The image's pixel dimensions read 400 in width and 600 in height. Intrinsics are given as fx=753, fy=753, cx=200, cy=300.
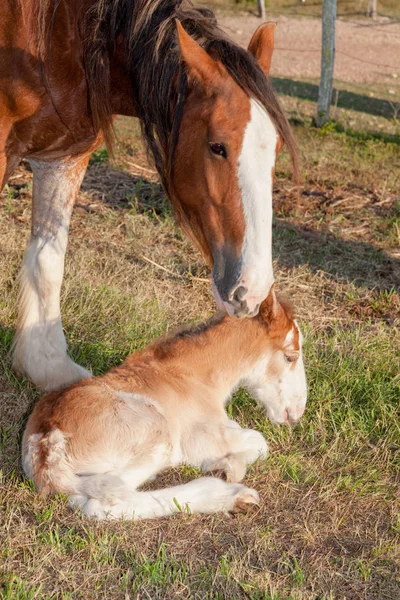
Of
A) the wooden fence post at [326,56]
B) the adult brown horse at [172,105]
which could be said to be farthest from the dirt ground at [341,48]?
the adult brown horse at [172,105]

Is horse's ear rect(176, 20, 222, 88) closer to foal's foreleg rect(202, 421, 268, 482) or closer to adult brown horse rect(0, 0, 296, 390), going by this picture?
adult brown horse rect(0, 0, 296, 390)

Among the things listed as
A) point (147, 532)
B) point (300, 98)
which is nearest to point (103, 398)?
point (147, 532)

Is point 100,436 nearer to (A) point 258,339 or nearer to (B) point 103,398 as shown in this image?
(B) point 103,398

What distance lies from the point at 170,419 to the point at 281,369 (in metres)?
0.69

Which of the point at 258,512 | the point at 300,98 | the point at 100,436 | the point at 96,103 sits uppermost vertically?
the point at 96,103

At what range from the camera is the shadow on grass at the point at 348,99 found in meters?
10.7

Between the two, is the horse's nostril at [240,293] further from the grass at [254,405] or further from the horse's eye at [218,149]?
the grass at [254,405]

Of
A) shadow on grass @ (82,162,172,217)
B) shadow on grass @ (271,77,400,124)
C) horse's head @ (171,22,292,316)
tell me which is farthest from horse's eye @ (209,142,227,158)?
shadow on grass @ (271,77,400,124)

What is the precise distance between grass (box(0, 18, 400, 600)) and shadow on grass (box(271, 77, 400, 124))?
323 centimetres

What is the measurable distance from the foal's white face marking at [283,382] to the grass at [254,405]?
0.14 meters

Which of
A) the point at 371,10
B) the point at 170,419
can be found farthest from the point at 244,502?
the point at 371,10

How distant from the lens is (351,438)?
3.93 meters

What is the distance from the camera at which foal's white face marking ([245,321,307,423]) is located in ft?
12.8

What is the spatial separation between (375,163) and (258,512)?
18.3 ft
